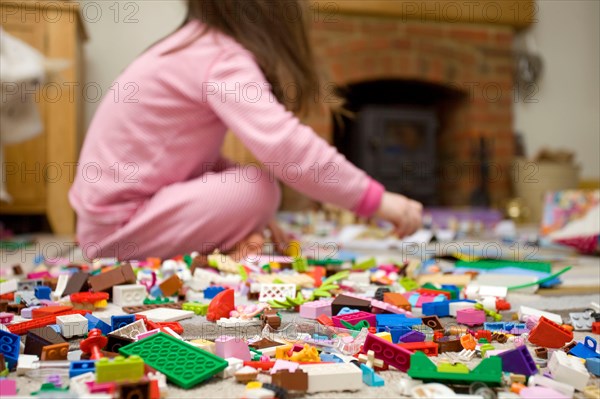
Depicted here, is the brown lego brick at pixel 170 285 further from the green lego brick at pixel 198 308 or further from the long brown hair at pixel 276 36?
the long brown hair at pixel 276 36

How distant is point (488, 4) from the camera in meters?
2.97

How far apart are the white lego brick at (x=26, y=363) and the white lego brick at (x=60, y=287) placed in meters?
0.29

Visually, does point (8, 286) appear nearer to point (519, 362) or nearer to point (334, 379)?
point (334, 379)

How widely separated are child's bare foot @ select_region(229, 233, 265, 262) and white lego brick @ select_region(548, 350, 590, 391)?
0.72m

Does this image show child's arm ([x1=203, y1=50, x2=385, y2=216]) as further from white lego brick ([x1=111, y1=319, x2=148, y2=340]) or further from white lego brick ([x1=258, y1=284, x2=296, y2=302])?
white lego brick ([x1=111, y1=319, x2=148, y2=340])

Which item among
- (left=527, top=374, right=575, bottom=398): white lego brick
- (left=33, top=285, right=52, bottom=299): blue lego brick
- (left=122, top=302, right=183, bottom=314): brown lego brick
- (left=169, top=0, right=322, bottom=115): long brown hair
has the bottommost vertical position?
(left=527, top=374, right=575, bottom=398): white lego brick

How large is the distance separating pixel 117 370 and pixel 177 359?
2.6 inches

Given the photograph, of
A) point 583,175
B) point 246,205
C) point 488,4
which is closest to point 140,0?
point 246,205

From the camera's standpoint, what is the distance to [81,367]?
1.49 feet

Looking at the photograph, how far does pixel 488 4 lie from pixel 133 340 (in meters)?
2.87

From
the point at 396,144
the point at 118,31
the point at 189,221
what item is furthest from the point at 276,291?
the point at 396,144

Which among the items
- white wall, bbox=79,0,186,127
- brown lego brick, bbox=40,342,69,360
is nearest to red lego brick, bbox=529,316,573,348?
brown lego brick, bbox=40,342,69,360

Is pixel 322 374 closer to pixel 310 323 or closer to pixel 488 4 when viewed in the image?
pixel 310 323

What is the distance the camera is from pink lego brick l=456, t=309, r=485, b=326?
66 cm
